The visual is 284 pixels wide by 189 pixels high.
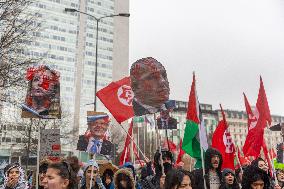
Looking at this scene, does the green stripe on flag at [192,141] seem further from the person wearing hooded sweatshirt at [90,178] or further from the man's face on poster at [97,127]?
the man's face on poster at [97,127]

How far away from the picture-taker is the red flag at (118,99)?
8695mm

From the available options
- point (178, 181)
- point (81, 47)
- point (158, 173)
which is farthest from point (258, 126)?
point (81, 47)

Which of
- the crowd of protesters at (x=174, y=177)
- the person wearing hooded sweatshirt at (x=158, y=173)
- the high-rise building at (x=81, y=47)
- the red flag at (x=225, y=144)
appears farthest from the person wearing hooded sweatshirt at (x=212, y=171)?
the high-rise building at (x=81, y=47)

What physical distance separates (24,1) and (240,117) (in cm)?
12944

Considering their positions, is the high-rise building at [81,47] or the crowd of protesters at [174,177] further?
the high-rise building at [81,47]

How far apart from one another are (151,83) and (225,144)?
224 cm

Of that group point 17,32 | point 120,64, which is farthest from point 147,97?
point 120,64

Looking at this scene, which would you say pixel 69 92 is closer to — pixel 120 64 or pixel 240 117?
pixel 120 64

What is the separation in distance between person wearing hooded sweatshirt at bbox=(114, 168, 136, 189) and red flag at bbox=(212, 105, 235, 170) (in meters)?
2.58

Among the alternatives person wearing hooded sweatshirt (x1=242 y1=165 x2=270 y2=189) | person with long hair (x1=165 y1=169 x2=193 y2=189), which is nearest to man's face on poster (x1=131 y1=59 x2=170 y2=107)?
person wearing hooded sweatshirt (x1=242 y1=165 x2=270 y2=189)

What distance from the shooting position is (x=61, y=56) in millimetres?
90188

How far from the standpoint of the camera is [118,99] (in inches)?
351

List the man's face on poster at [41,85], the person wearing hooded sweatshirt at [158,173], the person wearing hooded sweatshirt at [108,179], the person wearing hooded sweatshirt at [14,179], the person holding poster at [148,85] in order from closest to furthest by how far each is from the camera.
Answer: the person wearing hooded sweatshirt at [14,179] → the person wearing hooded sweatshirt at [158,173] → the man's face on poster at [41,85] → the person wearing hooded sweatshirt at [108,179] → the person holding poster at [148,85]

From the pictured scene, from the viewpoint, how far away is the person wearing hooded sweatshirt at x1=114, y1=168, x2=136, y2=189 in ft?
20.4
